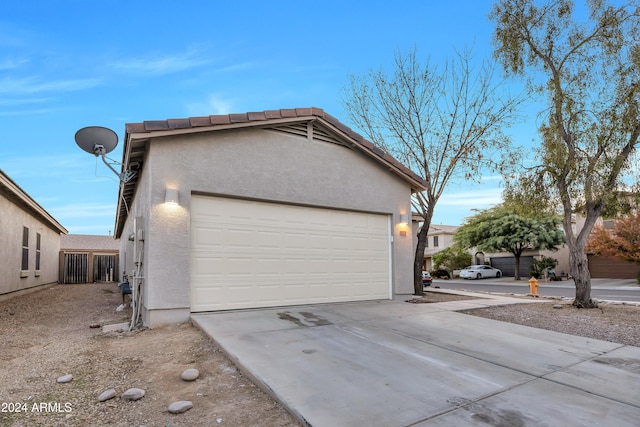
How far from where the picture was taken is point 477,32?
1162cm

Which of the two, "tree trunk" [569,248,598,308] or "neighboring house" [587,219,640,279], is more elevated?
"tree trunk" [569,248,598,308]

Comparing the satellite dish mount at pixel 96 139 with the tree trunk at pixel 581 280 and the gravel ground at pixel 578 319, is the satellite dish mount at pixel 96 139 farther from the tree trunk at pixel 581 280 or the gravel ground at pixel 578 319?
the tree trunk at pixel 581 280

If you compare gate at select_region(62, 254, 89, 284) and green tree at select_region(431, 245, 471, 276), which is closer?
gate at select_region(62, 254, 89, 284)

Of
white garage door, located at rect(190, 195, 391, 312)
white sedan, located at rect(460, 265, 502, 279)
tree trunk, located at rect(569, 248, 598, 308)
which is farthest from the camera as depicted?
white sedan, located at rect(460, 265, 502, 279)

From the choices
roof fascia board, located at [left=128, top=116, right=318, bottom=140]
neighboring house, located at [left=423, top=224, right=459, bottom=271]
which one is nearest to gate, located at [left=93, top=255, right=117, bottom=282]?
roof fascia board, located at [left=128, top=116, right=318, bottom=140]

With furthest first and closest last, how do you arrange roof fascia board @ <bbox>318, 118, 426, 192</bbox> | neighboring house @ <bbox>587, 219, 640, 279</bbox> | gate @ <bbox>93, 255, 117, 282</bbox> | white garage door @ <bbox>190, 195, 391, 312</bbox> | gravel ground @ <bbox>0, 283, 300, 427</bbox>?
1. neighboring house @ <bbox>587, 219, 640, 279</bbox>
2. gate @ <bbox>93, 255, 117, 282</bbox>
3. roof fascia board @ <bbox>318, 118, 426, 192</bbox>
4. white garage door @ <bbox>190, 195, 391, 312</bbox>
5. gravel ground @ <bbox>0, 283, 300, 427</bbox>

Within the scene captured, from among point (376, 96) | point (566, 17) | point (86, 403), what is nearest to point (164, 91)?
point (376, 96)

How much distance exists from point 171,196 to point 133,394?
368 centimetres

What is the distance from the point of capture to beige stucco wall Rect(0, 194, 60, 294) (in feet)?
35.9

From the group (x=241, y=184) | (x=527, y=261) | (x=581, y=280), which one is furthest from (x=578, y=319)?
(x=527, y=261)

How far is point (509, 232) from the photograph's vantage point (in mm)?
27125

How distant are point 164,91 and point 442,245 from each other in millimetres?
35569

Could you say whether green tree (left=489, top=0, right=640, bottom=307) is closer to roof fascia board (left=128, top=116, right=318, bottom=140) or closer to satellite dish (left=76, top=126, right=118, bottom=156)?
roof fascia board (left=128, top=116, right=318, bottom=140)

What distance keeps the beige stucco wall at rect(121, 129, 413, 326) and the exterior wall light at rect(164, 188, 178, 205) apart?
0.30 feet
